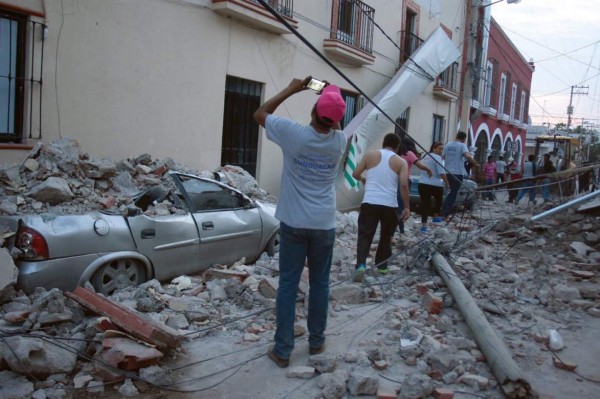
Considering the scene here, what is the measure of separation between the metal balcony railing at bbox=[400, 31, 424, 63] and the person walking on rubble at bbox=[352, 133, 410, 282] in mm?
10715

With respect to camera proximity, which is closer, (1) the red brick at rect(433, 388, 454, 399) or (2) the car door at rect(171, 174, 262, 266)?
(1) the red brick at rect(433, 388, 454, 399)

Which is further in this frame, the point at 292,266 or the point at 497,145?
the point at 497,145

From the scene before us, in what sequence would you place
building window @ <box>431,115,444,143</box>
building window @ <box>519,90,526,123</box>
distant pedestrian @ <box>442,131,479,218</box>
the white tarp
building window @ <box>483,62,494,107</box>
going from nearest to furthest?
distant pedestrian @ <box>442,131,479,218</box>, the white tarp, building window @ <box>431,115,444,143</box>, building window @ <box>483,62,494,107</box>, building window @ <box>519,90,526,123</box>

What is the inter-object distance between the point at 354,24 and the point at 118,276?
33.1 feet

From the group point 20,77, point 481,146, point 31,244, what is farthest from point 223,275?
point 481,146

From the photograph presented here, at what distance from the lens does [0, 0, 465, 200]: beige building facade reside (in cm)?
677

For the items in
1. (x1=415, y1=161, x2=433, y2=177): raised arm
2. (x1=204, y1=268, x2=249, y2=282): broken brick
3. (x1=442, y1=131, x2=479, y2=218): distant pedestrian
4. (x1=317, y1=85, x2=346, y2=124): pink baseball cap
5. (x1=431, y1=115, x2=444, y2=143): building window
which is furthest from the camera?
(x1=431, y1=115, x2=444, y2=143): building window

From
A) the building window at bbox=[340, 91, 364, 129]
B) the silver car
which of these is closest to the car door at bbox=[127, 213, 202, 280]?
the silver car

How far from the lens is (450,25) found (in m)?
19.2

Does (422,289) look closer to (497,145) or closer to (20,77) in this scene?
(20,77)

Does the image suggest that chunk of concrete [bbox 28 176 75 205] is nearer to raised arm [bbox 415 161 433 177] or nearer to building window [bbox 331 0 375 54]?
raised arm [bbox 415 161 433 177]

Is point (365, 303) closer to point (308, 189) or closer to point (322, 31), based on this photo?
point (308, 189)

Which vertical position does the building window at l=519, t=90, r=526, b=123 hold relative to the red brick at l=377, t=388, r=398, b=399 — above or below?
above

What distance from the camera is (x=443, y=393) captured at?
301cm
